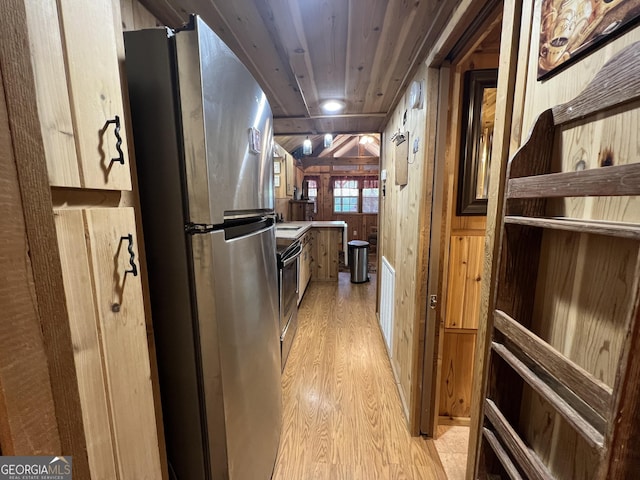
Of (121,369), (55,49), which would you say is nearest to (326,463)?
(121,369)

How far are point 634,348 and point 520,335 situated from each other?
0.80ft

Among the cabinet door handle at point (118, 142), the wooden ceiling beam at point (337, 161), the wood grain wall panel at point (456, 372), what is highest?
the wooden ceiling beam at point (337, 161)

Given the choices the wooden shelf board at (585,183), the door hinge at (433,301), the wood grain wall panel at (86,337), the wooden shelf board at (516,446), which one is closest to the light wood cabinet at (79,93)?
the wood grain wall panel at (86,337)

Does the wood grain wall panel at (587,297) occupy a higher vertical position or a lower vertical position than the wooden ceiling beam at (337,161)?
lower

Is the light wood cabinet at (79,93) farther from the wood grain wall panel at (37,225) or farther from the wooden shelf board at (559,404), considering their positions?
the wooden shelf board at (559,404)

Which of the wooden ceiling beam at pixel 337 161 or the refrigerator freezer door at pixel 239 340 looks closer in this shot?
the refrigerator freezer door at pixel 239 340

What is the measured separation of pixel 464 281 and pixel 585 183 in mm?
1274

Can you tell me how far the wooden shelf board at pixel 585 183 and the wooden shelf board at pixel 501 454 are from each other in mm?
649

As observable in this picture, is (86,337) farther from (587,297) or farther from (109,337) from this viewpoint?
(587,297)

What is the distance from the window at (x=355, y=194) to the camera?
8367mm

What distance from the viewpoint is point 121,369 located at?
26.1 inches

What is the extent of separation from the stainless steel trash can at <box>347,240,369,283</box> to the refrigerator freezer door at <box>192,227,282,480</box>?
3.35 metres

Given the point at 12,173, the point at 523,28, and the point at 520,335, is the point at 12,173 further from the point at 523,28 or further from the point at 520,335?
the point at 523,28

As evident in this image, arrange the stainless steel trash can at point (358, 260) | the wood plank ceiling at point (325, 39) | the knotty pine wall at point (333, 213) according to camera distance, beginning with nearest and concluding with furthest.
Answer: the wood plank ceiling at point (325, 39)
the stainless steel trash can at point (358, 260)
the knotty pine wall at point (333, 213)
